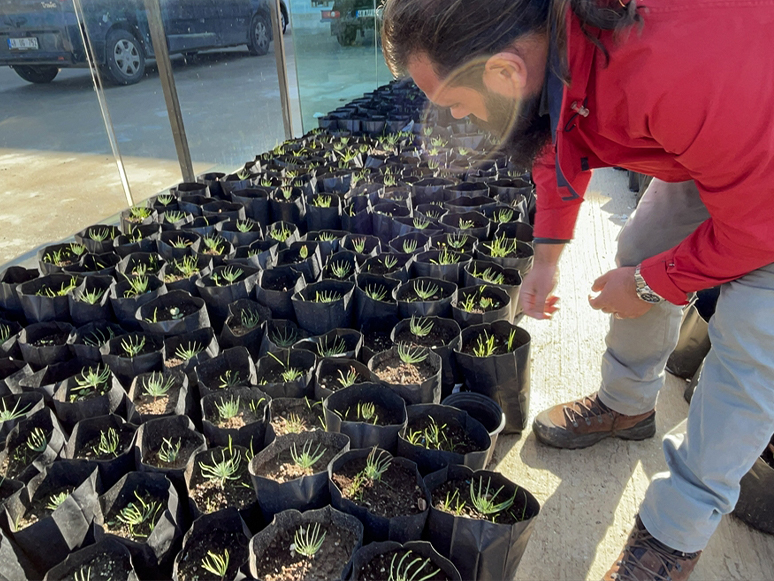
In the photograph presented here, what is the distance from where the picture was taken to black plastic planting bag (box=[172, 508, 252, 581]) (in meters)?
1.17

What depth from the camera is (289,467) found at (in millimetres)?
1343

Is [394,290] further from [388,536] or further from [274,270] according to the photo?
[388,536]

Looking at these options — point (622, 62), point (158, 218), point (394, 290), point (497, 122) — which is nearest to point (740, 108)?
point (622, 62)

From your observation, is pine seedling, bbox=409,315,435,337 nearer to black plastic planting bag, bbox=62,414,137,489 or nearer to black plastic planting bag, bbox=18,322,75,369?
black plastic planting bag, bbox=62,414,137,489

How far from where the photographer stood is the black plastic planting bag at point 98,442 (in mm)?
1356

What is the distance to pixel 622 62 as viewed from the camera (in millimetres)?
820

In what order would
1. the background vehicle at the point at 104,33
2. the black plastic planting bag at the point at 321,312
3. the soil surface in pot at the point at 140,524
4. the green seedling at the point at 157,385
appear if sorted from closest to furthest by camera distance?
the soil surface in pot at the point at 140,524
the green seedling at the point at 157,385
the black plastic planting bag at the point at 321,312
the background vehicle at the point at 104,33

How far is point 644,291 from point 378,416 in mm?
813

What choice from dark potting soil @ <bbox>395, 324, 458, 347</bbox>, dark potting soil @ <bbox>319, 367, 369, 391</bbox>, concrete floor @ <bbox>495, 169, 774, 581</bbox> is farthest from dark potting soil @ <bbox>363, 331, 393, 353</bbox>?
concrete floor @ <bbox>495, 169, 774, 581</bbox>

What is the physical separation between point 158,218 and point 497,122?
2.38 metres

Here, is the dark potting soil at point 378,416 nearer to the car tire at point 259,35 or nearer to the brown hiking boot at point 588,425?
the brown hiking boot at point 588,425

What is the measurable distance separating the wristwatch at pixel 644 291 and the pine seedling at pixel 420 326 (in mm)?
775

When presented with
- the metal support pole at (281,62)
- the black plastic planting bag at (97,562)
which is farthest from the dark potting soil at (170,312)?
the metal support pole at (281,62)

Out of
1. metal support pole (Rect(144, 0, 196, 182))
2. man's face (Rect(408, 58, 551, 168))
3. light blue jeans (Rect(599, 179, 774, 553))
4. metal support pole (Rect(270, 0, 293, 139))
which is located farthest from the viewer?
metal support pole (Rect(270, 0, 293, 139))
